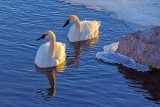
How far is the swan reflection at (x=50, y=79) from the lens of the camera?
1333 cm

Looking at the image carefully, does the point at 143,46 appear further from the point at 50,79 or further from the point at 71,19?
the point at 50,79

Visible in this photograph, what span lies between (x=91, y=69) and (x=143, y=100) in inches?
83.8

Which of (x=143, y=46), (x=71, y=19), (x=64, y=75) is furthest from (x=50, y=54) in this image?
(x=143, y=46)

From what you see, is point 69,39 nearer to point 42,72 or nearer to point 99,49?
point 99,49

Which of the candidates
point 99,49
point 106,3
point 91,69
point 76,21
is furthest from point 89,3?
point 91,69

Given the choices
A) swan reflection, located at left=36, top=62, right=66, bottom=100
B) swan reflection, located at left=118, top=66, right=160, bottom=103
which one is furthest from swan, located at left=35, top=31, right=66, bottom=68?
swan reflection, located at left=118, top=66, right=160, bottom=103

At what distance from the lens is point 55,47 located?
15586mm

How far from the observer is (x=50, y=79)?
14.2 metres

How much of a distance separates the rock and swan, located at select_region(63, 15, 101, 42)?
1.78 m

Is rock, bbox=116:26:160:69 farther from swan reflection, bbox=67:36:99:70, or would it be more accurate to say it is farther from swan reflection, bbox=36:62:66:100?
swan reflection, bbox=36:62:66:100

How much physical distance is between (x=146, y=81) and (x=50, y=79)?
271 centimetres

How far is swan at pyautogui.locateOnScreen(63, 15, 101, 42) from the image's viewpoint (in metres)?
17.6

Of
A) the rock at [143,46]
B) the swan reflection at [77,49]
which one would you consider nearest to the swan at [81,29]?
the swan reflection at [77,49]

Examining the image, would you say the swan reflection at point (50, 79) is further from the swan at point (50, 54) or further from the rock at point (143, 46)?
the rock at point (143, 46)
